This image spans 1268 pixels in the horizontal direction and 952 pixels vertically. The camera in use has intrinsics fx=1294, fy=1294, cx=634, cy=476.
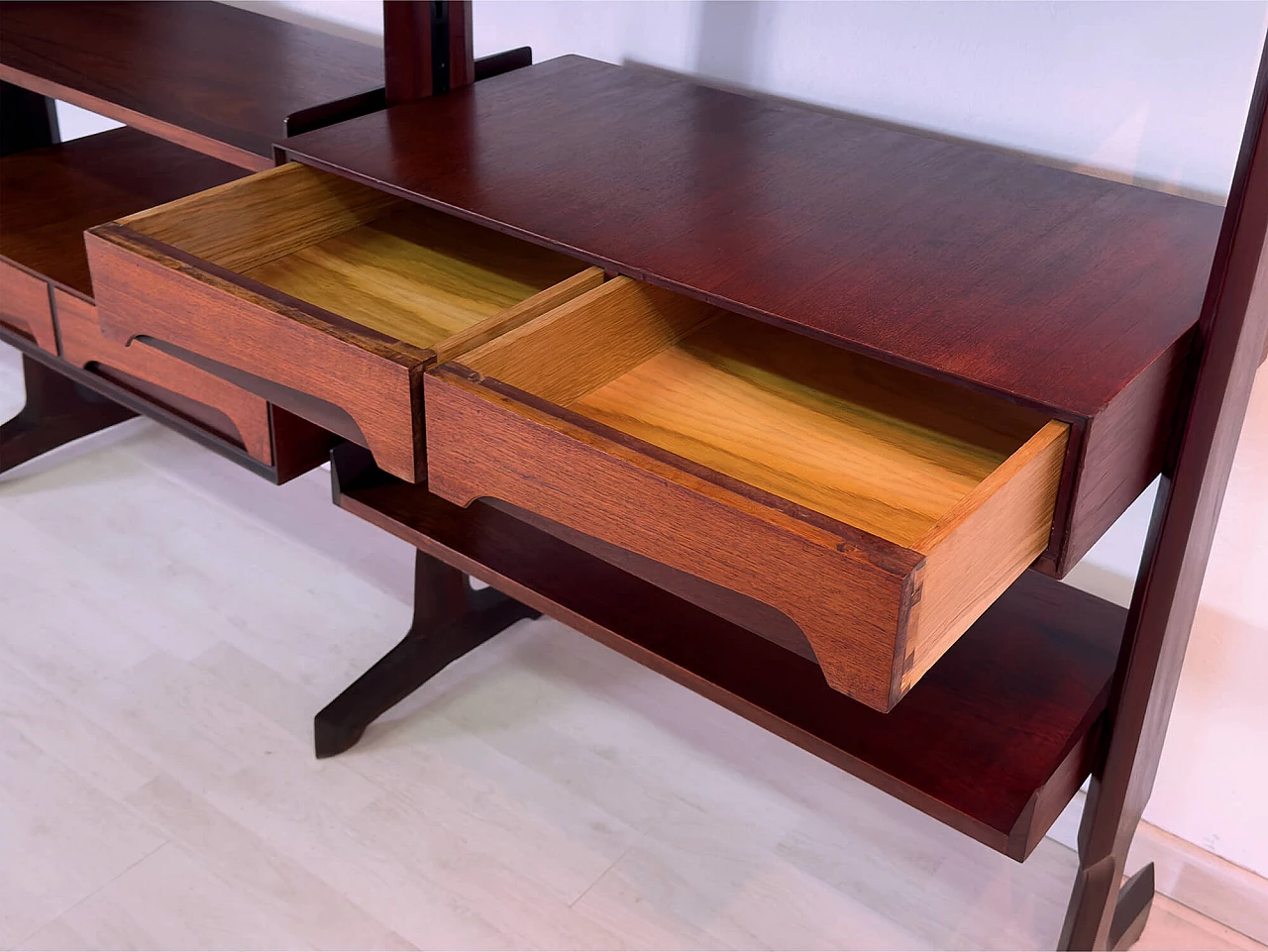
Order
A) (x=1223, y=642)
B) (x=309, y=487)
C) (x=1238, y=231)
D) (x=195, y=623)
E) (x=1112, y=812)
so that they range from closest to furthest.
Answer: (x=1238, y=231) < (x=1112, y=812) < (x=1223, y=642) < (x=195, y=623) < (x=309, y=487)

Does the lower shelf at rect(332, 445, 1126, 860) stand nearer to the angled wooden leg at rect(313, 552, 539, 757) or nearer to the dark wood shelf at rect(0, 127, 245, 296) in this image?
the angled wooden leg at rect(313, 552, 539, 757)

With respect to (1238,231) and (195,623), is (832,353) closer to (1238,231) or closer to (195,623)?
(1238,231)

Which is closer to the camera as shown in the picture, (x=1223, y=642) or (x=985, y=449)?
(x=985, y=449)

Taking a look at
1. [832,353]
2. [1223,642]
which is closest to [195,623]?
[832,353]

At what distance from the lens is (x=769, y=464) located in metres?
0.95

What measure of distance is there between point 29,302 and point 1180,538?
118cm

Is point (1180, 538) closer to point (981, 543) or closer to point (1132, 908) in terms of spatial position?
point (981, 543)

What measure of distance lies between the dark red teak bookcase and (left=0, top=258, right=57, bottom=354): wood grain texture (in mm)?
15

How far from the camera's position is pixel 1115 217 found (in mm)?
999

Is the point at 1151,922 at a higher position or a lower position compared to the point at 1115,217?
lower

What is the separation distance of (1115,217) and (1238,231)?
0.22 metres

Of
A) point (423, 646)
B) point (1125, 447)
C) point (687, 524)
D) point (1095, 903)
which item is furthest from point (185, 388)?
point (1095, 903)

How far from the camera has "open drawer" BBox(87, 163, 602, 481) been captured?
0.94 meters

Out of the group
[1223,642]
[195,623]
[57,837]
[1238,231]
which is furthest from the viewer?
[195,623]
